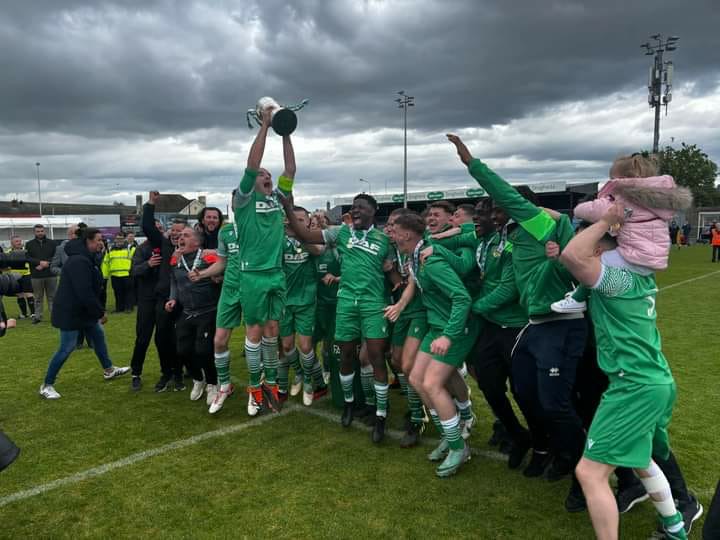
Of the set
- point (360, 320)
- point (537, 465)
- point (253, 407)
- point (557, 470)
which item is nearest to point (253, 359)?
point (253, 407)

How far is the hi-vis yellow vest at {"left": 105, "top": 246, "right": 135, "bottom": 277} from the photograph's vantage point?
41.5 feet

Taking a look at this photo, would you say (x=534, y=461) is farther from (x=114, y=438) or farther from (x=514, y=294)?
(x=114, y=438)

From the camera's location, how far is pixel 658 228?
256 centimetres

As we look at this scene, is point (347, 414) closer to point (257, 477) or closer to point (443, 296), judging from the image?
point (257, 477)

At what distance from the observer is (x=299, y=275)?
5.87m

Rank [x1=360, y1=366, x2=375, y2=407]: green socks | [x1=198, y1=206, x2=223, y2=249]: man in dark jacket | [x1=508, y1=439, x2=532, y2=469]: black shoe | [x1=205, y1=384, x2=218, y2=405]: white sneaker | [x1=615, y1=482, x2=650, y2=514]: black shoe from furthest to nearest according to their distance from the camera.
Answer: [x1=198, y1=206, x2=223, y2=249]: man in dark jacket, [x1=205, y1=384, x2=218, y2=405]: white sneaker, [x1=360, y1=366, x2=375, y2=407]: green socks, [x1=508, y1=439, x2=532, y2=469]: black shoe, [x1=615, y1=482, x2=650, y2=514]: black shoe

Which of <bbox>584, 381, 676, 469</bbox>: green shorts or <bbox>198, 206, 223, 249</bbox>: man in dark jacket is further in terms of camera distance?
<bbox>198, 206, 223, 249</bbox>: man in dark jacket

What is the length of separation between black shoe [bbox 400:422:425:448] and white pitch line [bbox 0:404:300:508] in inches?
58.9

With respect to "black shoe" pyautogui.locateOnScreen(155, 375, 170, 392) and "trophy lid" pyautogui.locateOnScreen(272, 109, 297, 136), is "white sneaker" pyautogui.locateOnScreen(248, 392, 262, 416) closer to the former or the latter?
"black shoe" pyautogui.locateOnScreen(155, 375, 170, 392)

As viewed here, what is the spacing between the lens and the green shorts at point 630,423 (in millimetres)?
2531

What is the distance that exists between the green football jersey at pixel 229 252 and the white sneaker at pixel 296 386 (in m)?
1.58

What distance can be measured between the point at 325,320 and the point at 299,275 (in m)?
0.68

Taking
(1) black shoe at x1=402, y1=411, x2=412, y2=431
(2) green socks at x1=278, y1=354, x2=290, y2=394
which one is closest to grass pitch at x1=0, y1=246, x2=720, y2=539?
(1) black shoe at x1=402, y1=411, x2=412, y2=431

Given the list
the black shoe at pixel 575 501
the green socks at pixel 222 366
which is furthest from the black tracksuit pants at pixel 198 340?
the black shoe at pixel 575 501
